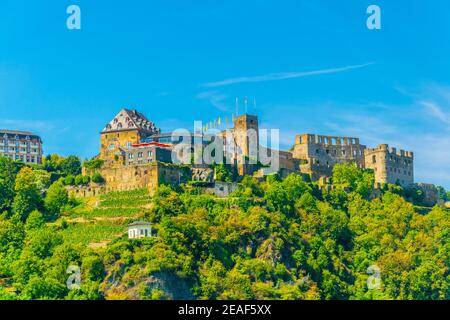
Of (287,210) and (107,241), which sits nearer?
(107,241)

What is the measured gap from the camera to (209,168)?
8831cm

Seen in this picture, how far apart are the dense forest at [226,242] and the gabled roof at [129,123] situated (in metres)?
5.75

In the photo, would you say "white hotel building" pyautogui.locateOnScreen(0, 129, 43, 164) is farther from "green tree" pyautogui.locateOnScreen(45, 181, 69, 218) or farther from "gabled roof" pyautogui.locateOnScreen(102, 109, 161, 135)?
"green tree" pyautogui.locateOnScreen(45, 181, 69, 218)

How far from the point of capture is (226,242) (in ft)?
258

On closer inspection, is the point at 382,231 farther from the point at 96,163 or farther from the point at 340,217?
the point at 96,163

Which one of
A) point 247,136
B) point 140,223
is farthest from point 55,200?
point 247,136

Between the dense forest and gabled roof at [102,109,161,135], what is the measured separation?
5748mm

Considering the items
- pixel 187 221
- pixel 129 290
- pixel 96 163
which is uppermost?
pixel 96 163

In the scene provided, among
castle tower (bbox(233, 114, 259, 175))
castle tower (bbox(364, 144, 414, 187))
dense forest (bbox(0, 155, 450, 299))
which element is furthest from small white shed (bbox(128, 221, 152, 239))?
castle tower (bbox(364, 144, 414, 187))

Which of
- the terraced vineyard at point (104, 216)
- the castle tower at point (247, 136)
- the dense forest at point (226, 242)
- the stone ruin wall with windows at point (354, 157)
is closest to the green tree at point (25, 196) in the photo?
the dense forest at point (226, 242)

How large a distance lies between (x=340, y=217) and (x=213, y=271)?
17.2m

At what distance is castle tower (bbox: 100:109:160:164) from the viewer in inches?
3841
